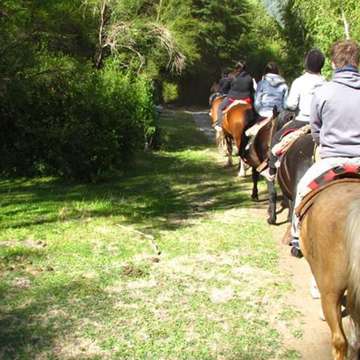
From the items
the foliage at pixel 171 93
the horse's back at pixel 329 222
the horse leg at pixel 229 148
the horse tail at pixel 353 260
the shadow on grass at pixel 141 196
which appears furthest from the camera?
the foliage at pixel 171 93

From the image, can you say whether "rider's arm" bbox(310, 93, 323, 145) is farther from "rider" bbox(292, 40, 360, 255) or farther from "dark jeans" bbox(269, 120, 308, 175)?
"dark jeans" bbox(269, 120, 308, 175)

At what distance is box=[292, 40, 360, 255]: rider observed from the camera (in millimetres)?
4355

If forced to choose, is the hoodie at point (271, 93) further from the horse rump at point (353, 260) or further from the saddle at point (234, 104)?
the horse rump at point (353, 260)

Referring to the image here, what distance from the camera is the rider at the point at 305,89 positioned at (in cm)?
653

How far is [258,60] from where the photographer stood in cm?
4675

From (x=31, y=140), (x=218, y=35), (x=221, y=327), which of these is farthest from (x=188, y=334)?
(x=218, y=35)

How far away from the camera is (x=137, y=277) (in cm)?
619

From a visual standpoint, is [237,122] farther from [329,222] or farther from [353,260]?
[353,260]

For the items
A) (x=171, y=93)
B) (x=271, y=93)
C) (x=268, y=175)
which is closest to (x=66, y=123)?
(x=271, y=93)

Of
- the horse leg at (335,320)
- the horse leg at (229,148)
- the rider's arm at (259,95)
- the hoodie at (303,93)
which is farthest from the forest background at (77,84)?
the horse leg at (335,320)

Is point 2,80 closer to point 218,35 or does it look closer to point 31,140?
point 31,140

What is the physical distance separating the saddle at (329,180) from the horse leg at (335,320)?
0.66m

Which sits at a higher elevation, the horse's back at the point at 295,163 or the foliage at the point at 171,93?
the horse's back at the point at 295,163

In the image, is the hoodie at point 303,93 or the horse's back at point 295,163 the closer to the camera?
the horse's back at point 295,163
